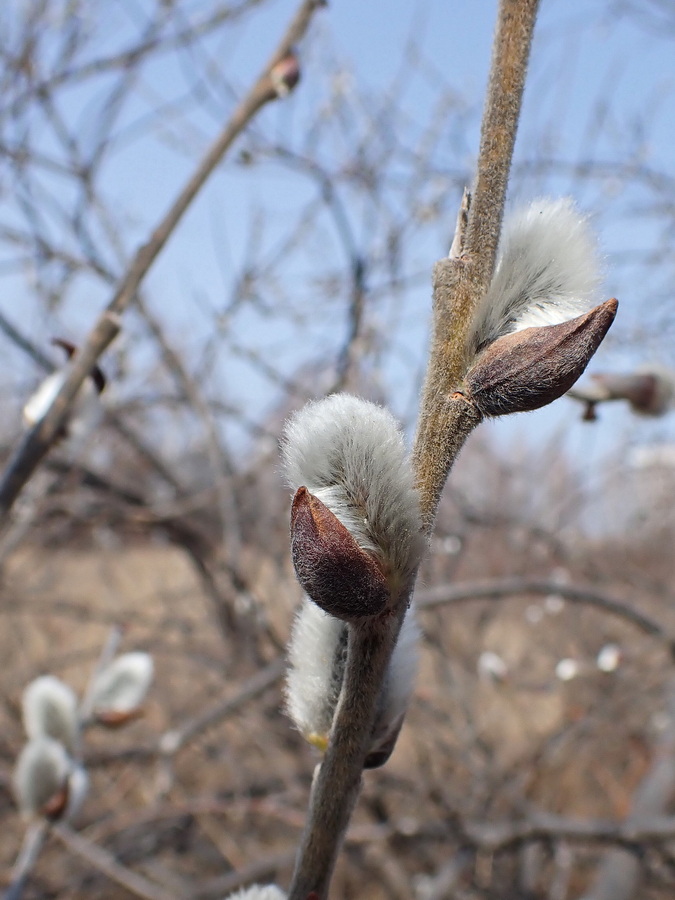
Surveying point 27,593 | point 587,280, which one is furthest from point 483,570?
point 587,280

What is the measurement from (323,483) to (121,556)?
3736 millimetres

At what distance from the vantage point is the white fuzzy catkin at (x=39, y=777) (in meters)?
0.72

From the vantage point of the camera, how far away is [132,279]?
2.08ft

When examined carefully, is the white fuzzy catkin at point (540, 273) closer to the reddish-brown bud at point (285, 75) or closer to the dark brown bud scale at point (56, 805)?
the reddish-brown bud at point (285, 75)

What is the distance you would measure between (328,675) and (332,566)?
0.09 m

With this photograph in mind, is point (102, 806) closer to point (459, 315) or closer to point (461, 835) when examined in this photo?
point (461, 835)

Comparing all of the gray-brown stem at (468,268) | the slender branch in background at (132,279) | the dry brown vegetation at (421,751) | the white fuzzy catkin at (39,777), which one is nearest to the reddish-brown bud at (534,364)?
the gray-brown stem at (468,268)

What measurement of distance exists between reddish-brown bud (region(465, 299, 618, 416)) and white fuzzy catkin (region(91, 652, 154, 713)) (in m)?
0.78

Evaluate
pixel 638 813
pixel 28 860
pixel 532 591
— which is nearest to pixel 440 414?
pixel 28 860

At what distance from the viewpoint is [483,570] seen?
3041 mm

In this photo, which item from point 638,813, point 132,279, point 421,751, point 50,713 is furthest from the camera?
point 421,751

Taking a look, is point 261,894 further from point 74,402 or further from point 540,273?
point 74,402

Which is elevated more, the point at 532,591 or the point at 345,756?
the point at 532,591

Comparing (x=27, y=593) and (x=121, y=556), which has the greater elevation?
(x=121, y=556)
